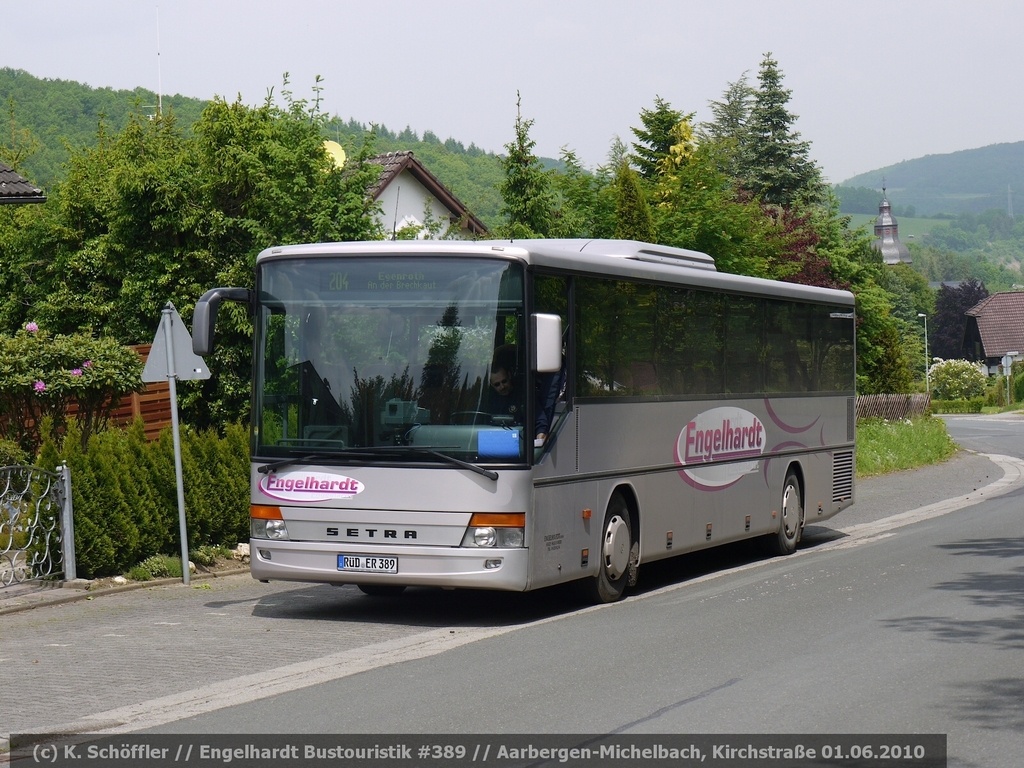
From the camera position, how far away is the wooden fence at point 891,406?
4003 centimetres

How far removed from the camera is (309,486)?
477 inches

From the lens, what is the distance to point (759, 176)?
201 ft

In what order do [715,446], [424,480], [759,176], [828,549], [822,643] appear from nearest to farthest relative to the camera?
1. [822,643]
2. [424,480]
3. [715,446]
4. [828,549]
5. [759,176]

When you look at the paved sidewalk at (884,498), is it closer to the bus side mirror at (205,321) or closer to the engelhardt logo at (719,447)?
the bus side mirror at (205,321)

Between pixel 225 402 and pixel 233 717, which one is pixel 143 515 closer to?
pixel 225 402

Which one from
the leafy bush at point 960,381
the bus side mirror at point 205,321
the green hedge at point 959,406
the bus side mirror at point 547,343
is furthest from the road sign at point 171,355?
the leafy bush at point 960,381

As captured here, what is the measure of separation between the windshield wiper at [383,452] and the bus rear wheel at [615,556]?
2004 millimetres

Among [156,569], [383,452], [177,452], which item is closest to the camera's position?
[383,452]

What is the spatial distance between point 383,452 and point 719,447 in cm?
519

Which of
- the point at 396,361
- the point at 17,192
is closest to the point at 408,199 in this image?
the point at 17,192

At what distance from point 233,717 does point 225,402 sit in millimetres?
12670

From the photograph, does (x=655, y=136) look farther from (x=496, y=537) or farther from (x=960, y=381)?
(x=960, y=381)

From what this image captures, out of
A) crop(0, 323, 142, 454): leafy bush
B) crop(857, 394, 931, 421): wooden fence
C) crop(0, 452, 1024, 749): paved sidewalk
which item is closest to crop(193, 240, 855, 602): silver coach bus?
crop(0, 452, 1024, 749): paved sidewalk

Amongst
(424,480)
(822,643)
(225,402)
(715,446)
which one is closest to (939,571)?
(715,446)
